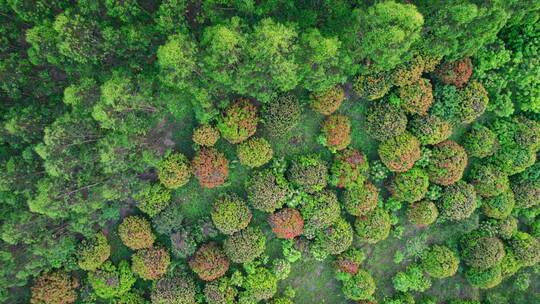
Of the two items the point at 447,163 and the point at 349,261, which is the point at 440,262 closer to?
the point at 349,261

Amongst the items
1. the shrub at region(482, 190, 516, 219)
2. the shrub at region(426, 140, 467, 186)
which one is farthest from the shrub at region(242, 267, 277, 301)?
the shrub at region(482, 190, 516, 219)

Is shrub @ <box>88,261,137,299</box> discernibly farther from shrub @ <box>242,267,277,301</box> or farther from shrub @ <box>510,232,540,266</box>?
shrub @ <box>510,232,540,266</box>

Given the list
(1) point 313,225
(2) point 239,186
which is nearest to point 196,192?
(2) point 239,186

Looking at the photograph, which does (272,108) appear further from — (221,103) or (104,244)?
(104,244)

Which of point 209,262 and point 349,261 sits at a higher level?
point 349,261

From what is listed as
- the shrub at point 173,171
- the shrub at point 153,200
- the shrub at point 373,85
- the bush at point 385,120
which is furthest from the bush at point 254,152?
the bush at point 385,120

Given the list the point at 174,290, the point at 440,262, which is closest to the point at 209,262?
the point at 174,290
